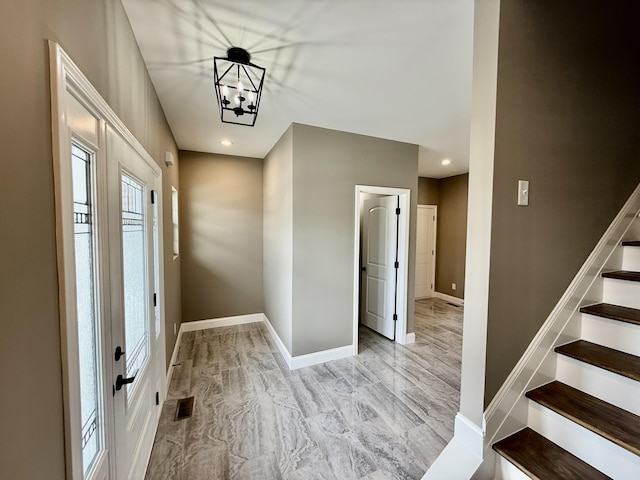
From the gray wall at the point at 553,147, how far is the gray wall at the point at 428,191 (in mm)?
4259

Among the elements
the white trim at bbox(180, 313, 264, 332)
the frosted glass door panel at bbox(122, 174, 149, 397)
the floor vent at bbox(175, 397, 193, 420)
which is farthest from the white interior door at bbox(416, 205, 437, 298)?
the frosted glass door panel at bbox(122, 174, 149, 397)

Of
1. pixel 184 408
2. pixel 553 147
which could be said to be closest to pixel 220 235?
pixel 184 408

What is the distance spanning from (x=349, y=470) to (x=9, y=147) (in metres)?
2.28

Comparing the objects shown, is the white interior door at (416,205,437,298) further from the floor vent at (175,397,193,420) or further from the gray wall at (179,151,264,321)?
the floor vent at (175,397,193,420)

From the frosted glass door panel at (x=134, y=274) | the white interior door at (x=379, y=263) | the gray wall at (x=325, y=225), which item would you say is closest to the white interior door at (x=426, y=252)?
the white interior door at (x=379, y=263)

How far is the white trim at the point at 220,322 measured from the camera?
4.18 metres

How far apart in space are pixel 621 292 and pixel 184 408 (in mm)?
3317

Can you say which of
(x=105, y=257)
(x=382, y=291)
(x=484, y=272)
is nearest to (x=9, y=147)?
(x=105, y=257)

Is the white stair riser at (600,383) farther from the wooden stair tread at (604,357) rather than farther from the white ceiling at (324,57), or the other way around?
the white ceiling at (324,57)

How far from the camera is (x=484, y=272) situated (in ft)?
4.41

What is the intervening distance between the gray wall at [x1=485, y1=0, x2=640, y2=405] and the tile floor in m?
1.09

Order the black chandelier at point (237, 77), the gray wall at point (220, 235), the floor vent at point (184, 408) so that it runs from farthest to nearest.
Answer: the gray wall at point (220, 235)
the floor vent at point (184, 408)
the black chandelier at point (237, 77)

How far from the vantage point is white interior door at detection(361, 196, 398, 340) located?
384cm

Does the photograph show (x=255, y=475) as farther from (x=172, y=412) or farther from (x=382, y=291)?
(x=382, y=291)
